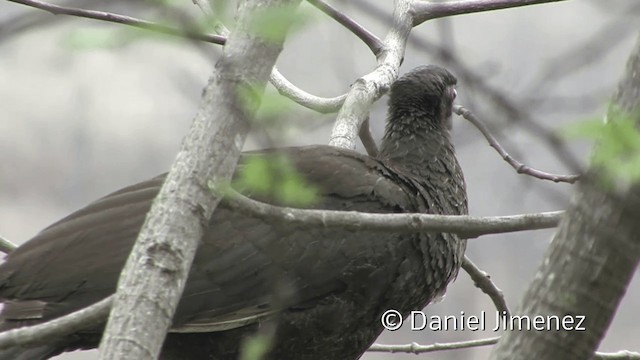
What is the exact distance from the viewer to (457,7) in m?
3.80

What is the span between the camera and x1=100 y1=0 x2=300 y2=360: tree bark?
1.84 meters

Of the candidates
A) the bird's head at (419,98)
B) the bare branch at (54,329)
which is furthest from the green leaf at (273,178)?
the bird's head at (419,98)

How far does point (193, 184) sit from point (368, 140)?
2.48 metres

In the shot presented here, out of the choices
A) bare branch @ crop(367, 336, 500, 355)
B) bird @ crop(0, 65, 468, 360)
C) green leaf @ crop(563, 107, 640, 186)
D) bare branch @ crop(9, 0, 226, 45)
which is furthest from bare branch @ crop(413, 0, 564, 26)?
green leaf @ crop(563, 107, 640, 186)

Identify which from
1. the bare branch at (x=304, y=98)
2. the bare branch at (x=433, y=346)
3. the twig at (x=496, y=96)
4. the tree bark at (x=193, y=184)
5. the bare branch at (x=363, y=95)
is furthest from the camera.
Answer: the bare branch at (x=304, y=98)

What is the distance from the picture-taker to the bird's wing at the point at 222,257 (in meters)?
3.08

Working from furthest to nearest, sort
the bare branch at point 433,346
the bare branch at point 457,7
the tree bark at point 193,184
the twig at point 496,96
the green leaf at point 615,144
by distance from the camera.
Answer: the bare branch at point 457,7 → the bare branch at point 433,346 → the tree bark at point 193,184 → the green leaf at point 615,144 → the twig at point 496,96

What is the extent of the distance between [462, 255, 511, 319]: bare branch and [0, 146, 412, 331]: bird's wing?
0.51m

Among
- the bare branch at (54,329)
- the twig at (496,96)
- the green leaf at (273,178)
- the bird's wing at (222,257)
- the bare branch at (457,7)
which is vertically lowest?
the twig at (496,96)

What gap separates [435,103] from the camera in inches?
159

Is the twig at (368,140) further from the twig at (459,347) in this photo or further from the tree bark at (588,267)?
the tree bark at (588,267)

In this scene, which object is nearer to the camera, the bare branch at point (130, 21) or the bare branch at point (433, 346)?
the bare branch at point (130, 21)

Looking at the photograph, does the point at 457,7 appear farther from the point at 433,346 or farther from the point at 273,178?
the point at 273,178

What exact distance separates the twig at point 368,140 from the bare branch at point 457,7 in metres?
0.52
